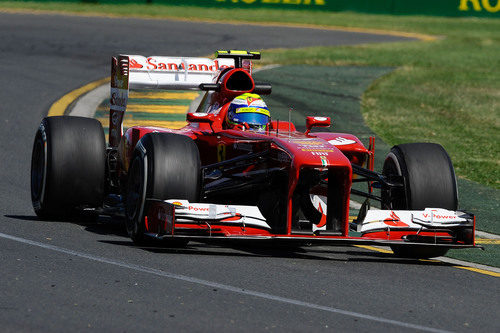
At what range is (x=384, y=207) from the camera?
1029 centimetres

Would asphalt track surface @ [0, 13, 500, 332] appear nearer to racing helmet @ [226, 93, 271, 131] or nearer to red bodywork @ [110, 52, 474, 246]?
red bodywork @ [110, 52, 474, 246]

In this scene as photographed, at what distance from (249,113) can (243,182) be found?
1.03m

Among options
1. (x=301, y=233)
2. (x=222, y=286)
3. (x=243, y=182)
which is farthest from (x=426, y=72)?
(x=222, y=286)

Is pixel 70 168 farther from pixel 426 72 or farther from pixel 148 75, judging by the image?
pixel 426 72

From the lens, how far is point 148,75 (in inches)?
487

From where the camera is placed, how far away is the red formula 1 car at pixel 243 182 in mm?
9141

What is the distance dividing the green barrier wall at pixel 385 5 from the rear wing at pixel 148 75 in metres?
28.0

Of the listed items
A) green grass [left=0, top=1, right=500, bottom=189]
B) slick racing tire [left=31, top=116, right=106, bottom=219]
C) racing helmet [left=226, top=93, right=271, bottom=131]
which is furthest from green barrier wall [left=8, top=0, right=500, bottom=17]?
racing helmet [left=226, top=93, right=271, bottom=131]

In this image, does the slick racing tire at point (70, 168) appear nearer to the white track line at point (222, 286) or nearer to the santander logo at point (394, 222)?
the white track line at point (222, 286)

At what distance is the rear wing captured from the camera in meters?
12.1

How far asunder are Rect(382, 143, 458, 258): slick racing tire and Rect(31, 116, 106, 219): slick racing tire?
2.92 meters

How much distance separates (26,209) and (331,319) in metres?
5.42

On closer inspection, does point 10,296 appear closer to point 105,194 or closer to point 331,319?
point 331,319

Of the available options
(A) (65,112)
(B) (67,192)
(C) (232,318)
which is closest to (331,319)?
(C) (232,318)
